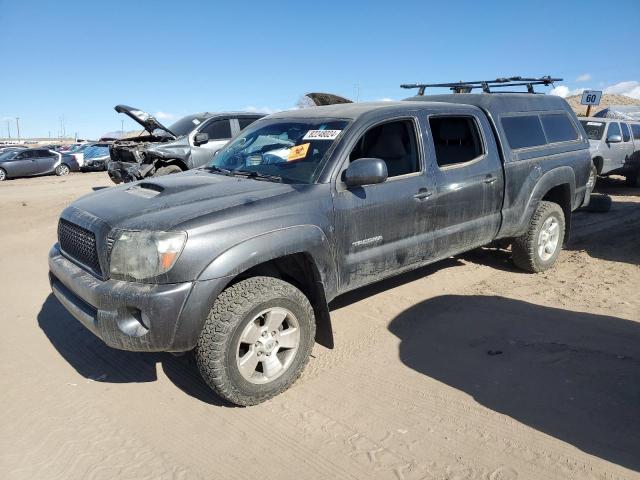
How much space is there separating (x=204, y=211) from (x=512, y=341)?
2.68 meters

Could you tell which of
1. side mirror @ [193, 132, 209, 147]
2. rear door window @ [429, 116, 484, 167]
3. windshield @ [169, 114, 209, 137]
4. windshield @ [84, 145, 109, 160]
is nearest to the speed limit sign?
windshield @ [169, 114, 209, 137]

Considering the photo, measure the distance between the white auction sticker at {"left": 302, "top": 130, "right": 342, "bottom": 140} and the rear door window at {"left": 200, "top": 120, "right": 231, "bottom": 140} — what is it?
7.11 metres

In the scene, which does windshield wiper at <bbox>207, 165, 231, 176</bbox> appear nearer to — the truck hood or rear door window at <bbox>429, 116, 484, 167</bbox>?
the truck hood

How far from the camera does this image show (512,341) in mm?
4020

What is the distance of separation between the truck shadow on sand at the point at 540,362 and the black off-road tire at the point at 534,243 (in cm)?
93

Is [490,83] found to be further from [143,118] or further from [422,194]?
[143,118]

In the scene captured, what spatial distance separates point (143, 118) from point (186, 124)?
3.10ft

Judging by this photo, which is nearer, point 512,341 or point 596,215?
point 512,341

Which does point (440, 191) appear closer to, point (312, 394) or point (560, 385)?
point (560, 385)

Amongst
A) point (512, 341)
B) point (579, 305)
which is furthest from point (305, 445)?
point (579, 305)

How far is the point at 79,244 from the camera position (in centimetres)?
338

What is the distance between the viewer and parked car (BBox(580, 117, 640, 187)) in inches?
473

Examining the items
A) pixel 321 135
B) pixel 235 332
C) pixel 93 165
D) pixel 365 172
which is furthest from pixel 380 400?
pixel 93 165

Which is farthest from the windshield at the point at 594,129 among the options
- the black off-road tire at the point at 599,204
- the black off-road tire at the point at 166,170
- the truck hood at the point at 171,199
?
the truck hood at the point at 171,199
